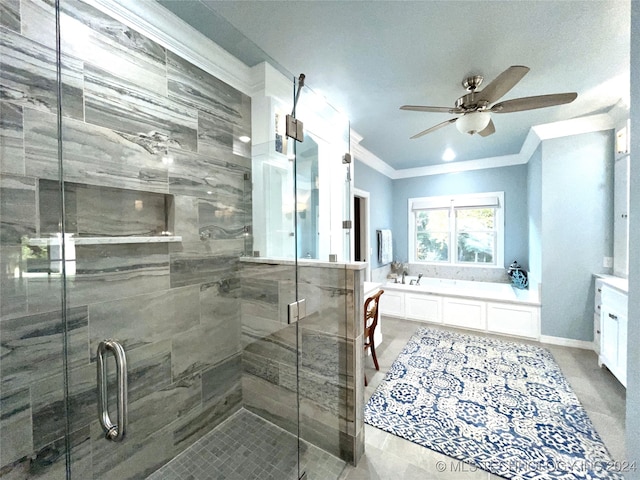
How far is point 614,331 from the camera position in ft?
8.05

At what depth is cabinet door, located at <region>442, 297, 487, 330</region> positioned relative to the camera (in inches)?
145

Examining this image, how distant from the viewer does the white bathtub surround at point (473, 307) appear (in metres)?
3.46

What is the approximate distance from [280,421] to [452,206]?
15.5 ft

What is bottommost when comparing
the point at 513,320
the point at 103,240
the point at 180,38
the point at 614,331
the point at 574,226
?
the point at 513,320

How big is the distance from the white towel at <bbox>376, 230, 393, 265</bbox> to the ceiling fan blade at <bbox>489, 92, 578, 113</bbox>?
9.32 ft

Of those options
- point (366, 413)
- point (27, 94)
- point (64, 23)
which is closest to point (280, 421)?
point (366, 413)

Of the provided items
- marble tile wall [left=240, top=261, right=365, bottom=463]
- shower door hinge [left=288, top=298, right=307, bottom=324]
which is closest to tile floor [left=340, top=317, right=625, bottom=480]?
marble tile wall [left=240, top=261, right=365, bottom=463]

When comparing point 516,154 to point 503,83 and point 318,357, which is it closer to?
point 503,83

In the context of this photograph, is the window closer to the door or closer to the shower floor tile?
the door

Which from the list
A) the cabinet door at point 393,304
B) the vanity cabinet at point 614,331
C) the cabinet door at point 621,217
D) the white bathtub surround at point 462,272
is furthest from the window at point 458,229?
the vanity cabinet at point 614,331

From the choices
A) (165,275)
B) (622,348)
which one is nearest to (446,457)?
(622,348)

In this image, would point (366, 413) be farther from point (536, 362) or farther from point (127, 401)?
point (536, 362)

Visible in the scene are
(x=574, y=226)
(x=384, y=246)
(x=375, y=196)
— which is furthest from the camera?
(x=384, y=246)

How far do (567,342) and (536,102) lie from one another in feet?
10.0
